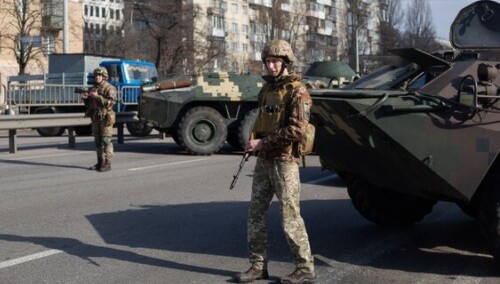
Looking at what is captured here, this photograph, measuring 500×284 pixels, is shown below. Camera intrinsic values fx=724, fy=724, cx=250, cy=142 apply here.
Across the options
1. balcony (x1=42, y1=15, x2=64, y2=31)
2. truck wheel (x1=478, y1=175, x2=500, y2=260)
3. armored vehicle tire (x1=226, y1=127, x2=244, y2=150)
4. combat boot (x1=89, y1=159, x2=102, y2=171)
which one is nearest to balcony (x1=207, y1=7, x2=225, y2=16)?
balcony (x1=42, y1=15, x2=64, y2=31)

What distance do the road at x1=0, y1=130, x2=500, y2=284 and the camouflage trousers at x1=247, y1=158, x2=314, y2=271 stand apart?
30cm

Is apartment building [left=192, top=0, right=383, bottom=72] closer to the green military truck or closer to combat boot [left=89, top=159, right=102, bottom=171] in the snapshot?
the green military truck

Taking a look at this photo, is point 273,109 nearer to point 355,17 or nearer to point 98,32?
point 98,32

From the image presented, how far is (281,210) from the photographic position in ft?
16.8

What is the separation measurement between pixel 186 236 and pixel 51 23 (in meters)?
37.1

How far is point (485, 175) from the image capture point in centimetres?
550

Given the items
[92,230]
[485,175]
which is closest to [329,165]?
[485,175]

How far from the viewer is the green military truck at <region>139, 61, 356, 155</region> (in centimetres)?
1450

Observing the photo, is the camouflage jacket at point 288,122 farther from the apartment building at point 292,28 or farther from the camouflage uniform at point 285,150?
the apartment building at point 292,28

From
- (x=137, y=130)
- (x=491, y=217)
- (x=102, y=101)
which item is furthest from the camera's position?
(x=137, y=130)

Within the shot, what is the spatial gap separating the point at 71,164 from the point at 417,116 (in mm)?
8984

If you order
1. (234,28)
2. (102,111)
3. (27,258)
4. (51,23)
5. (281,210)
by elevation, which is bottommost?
(27,258)

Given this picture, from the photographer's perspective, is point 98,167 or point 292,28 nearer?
point 98,167

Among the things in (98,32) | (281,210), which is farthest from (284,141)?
(98,32)
